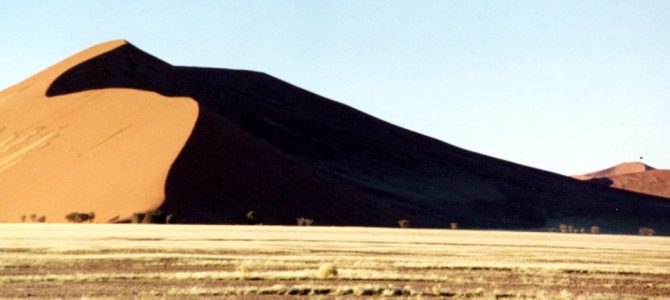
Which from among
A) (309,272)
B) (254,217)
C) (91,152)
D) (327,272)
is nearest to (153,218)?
(254,217)

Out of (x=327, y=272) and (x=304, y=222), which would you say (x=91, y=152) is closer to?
(x=304, y=222)

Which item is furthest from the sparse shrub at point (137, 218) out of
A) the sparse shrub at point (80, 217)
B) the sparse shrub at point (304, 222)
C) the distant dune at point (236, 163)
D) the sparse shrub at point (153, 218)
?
the sparse shrub at point (304, 222)

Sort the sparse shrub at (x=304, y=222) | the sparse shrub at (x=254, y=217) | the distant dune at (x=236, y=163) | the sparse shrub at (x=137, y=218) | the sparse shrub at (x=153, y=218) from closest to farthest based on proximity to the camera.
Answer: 1. the sparse shrub at (x=153, y=218)
2. the sparse shrub at (x=137, y=218)
3. the sparse shrub at (x=254, y=217)
4. the sparse shrub at (x=304, y=222)
5. the distant dune at (x=236, y=163)

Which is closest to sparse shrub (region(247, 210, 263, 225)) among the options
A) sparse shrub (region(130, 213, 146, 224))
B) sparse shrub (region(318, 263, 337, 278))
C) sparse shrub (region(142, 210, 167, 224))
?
sparse shrub (region(142, 210, 167, 224))

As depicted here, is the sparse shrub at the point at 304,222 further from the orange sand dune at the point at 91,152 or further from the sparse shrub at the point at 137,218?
the sparse shrub at the point at 137,218

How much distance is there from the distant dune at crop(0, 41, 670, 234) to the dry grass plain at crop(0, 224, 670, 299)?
134ft

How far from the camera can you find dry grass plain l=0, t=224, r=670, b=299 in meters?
24.4

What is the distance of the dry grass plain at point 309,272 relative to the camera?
24438 millimetres

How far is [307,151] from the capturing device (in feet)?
486

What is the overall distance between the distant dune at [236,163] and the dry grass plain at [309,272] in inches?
1610

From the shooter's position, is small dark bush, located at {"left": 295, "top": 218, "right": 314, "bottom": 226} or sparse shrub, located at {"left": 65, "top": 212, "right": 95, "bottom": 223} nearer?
sparse shrub, located at {"left": 65, "top": 212, "right": 95, "bottom": 223}

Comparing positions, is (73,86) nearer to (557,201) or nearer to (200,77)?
(200,77)

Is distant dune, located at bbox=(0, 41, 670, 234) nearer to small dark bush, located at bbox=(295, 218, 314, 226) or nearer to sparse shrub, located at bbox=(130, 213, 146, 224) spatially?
sparse shrub, located at bbox=(130, 213, 146, 224)

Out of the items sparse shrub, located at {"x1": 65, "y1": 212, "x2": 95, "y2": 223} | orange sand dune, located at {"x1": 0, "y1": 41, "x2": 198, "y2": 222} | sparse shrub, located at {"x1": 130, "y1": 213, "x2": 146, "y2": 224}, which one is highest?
orange sand dune, located at {"x1": 0, "y1": 41, "x2": 198, "y2": 222}
